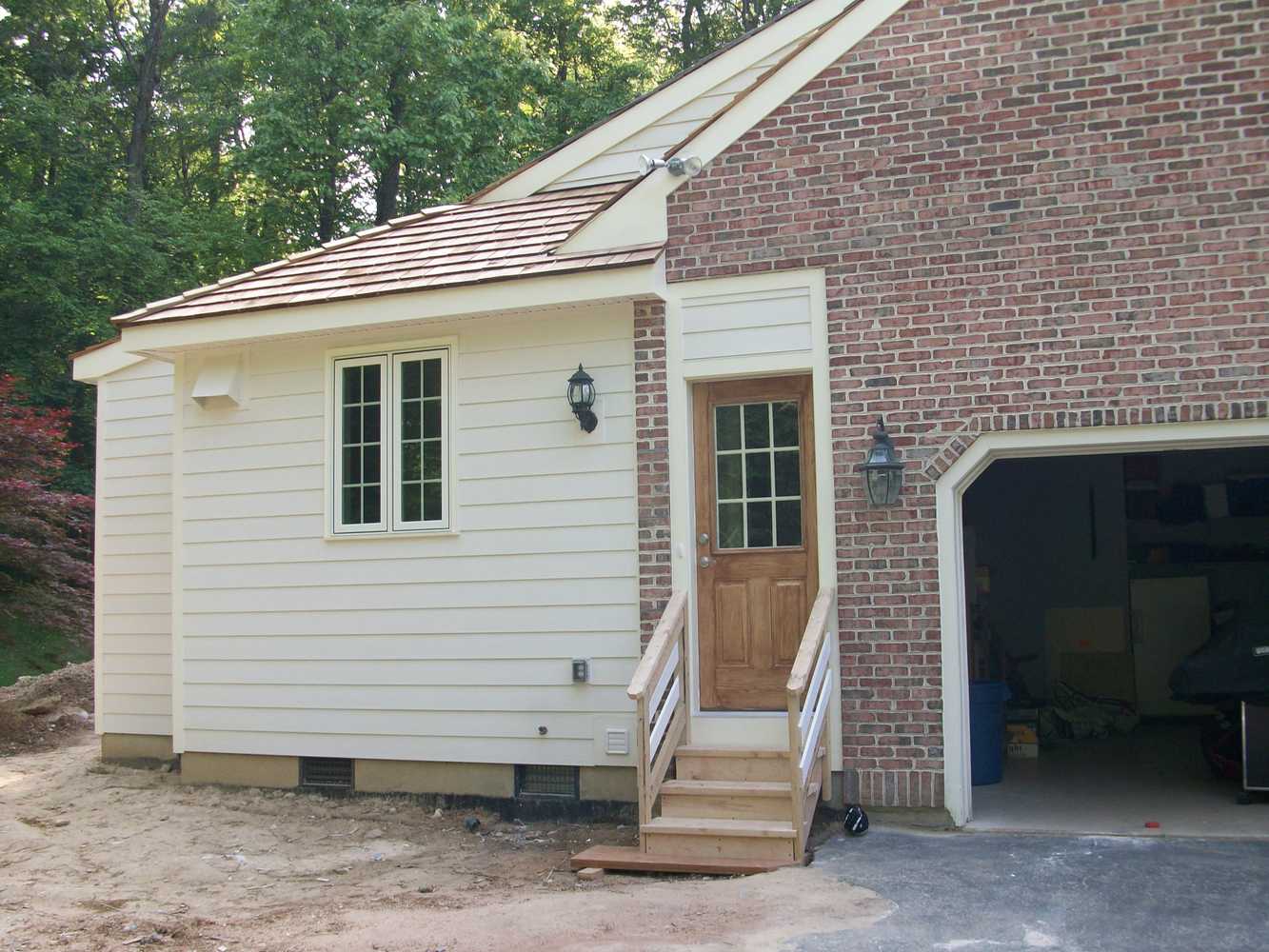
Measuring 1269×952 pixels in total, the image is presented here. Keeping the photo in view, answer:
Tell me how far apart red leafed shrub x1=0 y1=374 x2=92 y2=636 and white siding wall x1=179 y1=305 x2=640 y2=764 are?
645 centimetres

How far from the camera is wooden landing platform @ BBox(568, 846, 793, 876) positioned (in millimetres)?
7094

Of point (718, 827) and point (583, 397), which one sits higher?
point (583, 397)

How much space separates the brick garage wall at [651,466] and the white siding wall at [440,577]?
0.10 meters

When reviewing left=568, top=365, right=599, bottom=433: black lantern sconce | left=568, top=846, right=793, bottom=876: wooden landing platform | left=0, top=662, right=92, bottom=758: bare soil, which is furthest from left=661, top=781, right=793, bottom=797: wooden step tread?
left=0, top=662, right=92, bottom=758: bare soil

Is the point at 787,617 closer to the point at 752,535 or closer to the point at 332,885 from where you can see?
the point at 752,535

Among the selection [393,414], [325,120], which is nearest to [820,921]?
[393,414]

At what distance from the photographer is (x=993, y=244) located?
806 cm

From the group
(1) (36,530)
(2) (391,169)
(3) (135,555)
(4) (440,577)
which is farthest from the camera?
(2) (391,169)

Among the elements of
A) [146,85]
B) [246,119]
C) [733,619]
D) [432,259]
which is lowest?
[733,619]

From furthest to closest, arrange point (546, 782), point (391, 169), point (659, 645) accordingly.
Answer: point (391, 169)
point (546, 782)
point (659, 645)

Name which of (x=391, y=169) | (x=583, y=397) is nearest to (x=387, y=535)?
(x=583, y=397)

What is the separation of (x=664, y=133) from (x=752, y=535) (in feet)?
12.7

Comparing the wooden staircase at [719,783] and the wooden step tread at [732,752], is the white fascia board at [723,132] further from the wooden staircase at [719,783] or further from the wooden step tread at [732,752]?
the wooden step tread at [732,752]

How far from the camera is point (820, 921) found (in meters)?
6.05
